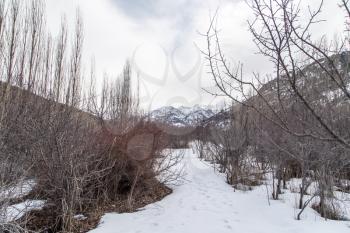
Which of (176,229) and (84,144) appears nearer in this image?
(176,229)

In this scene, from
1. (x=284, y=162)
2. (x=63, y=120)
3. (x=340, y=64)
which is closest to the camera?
(x=340, y=64)

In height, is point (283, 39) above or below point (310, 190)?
above

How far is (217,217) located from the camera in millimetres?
5695

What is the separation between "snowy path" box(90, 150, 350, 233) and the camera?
499 centimetres

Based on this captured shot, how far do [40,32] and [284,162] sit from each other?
6766 millimetres

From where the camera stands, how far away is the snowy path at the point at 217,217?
4.99m

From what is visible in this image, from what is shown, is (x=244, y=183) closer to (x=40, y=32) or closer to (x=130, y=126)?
(x=130, y=126)

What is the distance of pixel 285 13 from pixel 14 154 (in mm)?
4332

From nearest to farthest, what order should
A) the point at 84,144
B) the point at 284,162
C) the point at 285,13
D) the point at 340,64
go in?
the point at 285,13, the point at 340,64, the point at 84,144, the point at 284,162

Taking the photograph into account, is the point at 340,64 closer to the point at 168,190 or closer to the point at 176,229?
the point at 176,229

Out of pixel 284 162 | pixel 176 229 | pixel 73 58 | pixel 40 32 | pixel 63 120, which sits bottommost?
pixel 176 229

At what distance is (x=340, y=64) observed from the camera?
2486 millimetres

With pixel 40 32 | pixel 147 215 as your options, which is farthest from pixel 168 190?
pixel 40 32

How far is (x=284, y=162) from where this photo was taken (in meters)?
7.54
